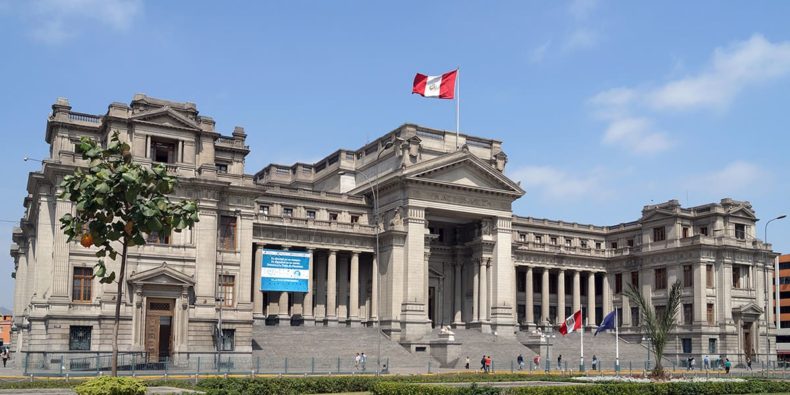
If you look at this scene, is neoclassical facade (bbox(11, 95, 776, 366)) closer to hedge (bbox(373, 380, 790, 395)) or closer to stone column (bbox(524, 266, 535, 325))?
stone column (bbox(524, 266, 535, 325))

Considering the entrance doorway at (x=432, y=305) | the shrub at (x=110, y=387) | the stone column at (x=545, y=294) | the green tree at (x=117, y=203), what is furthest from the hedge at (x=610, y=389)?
the stone column at (x=545, y=294)

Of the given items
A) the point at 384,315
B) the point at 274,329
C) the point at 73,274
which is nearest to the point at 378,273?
the point at 384,315

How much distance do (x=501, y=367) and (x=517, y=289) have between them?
94.3 ft

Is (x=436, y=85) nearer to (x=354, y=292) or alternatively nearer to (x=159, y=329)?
(x=354, y=292)

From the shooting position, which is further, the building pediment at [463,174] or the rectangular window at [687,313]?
the rectangular window at [687,313]

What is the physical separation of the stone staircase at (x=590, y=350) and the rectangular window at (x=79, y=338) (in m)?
40.2

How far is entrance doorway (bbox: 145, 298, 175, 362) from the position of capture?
62844 mm

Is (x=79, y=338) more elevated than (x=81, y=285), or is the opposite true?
(x=81, y=285)

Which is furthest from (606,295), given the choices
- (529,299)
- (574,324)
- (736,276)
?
(574,324)

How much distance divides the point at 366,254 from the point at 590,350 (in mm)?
25918

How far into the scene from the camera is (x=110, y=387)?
93.1 ft

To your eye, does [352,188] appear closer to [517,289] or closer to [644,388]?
[517,289]

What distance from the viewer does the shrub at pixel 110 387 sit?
1108 inches

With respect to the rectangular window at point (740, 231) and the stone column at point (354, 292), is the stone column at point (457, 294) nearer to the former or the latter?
the stone column at point (354, 292)
